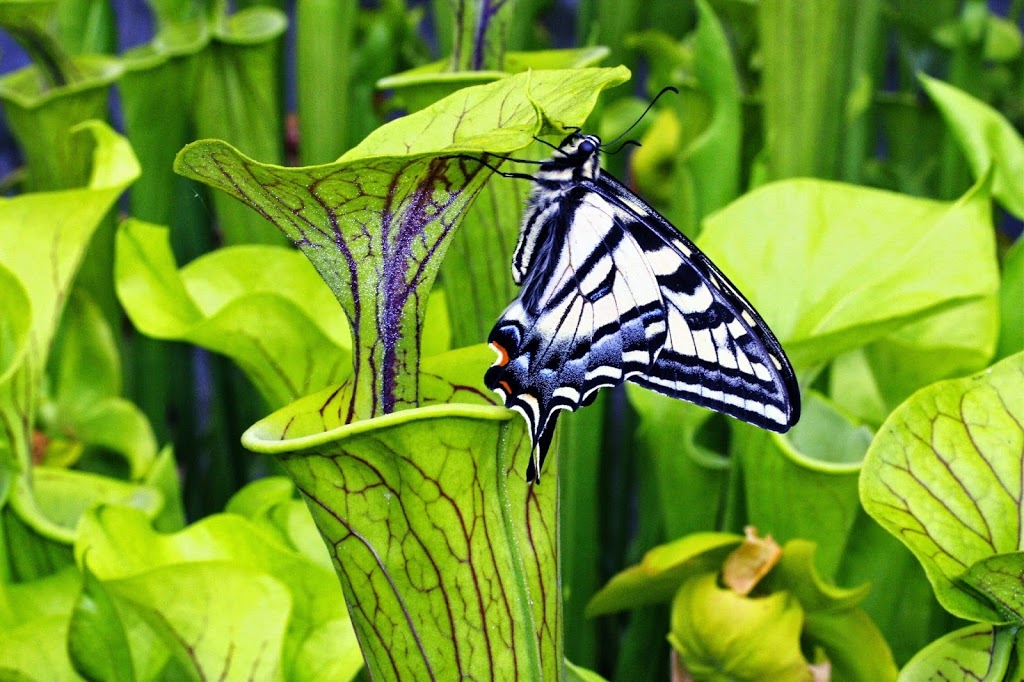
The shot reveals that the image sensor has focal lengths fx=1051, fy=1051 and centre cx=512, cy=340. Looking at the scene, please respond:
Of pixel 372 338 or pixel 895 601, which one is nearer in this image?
pixel 372 338

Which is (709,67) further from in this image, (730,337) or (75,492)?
(75,492)

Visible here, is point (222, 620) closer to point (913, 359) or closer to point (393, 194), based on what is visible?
point (393, 194)

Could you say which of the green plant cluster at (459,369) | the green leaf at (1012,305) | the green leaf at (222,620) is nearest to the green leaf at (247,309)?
the green plant cluster at (459,369)

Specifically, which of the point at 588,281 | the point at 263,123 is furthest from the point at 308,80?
the point at 588,281

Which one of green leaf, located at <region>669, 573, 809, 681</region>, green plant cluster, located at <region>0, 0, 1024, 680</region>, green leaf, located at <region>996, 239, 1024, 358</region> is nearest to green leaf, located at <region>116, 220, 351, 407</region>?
green plant cluster, located at <region>0, 0, 1024, 680</region>

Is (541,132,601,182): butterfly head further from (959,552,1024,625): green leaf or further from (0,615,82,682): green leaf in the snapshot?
(0,615,82,682): green leaf

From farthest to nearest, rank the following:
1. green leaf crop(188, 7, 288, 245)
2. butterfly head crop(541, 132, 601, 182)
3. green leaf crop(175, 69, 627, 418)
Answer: green leaf crop(188, 7, 288, 245)
butterfly head crop(541, 132, 601, 182)
green leaf crop(175, 69, 627, 418)

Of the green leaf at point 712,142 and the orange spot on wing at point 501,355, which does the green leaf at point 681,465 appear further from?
the orange spot on wing at point 501,355

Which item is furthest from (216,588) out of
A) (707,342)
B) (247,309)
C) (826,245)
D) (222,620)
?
(826,245)
